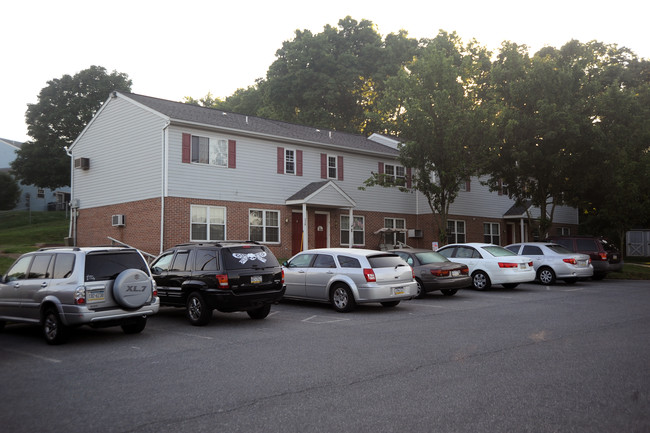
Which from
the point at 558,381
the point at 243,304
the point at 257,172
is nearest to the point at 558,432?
the point at 558,381

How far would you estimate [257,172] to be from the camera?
26078mm

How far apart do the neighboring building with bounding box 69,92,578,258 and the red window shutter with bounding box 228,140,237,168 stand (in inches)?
1.8

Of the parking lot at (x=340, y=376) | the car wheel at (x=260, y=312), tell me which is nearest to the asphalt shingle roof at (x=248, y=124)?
the car wheel at (x=260, y=312)

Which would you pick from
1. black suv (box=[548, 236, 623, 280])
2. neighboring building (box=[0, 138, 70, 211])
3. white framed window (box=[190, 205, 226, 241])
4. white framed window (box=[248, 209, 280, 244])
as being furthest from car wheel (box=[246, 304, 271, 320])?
neighboring building (box=[0, 138, 70, 211])

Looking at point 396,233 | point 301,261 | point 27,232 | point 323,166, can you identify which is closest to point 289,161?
point 323,166

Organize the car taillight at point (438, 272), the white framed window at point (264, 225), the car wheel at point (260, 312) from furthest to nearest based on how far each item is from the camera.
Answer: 1. the white framed window at point (264, 225)
2. the car taillight at point (438, 272)
3. the car wheel at point (260, 312)

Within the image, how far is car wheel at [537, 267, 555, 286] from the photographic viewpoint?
2077 cm

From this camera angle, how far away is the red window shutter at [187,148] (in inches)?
929

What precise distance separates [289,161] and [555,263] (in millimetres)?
13064

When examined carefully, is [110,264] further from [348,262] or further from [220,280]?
[348,262]

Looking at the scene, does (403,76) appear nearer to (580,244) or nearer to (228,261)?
(580,244)

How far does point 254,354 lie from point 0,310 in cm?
589

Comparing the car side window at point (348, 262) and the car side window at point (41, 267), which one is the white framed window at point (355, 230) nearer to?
the car side window at point (348, 262)

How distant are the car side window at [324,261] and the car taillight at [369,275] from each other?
38.6 inches
